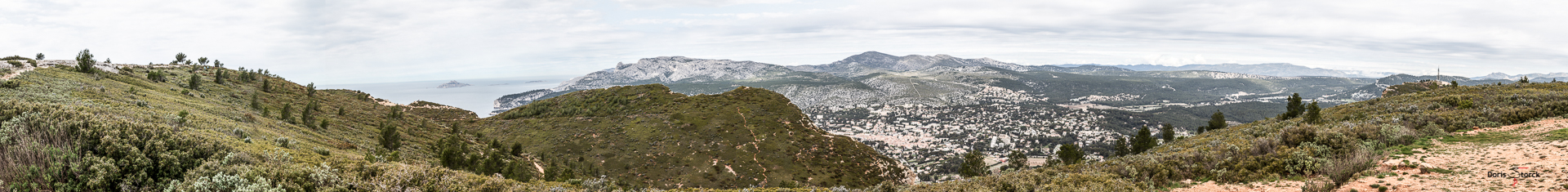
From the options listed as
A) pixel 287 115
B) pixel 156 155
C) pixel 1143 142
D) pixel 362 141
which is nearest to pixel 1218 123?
pixel 1143 142

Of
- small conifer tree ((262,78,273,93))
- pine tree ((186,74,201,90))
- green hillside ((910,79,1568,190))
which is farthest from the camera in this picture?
small conifer tree ((262,78,273,93))

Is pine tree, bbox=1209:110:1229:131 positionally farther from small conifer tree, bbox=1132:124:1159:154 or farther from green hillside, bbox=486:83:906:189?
green hillside, bbox=486:83:906:189

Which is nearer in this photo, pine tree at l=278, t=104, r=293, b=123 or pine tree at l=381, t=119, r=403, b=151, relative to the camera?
pine tree at l=381, t=119, r=403, b=151

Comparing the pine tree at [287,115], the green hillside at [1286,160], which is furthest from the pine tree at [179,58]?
the green hillside at [1286,160]

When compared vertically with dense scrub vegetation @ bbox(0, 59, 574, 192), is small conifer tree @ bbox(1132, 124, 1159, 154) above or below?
below

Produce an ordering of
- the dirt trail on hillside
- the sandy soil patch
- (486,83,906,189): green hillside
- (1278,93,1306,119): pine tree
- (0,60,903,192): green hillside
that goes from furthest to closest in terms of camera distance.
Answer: (1278,93,1306,119): pine tree, (486,83,906,189): green hillside, the sandy soil patch, the dirt trail on hillside, (0,60,903,192): green hillside

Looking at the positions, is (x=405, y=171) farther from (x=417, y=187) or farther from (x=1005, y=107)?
(x=1005, y=107)

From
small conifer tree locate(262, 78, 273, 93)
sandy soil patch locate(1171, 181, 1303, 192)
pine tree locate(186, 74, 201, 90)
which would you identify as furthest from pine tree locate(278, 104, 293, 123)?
sandy soil patch locate(1171, 181, 1303, 192)

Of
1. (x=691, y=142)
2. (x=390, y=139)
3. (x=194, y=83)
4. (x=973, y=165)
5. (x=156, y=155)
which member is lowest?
(x=973, y=165)

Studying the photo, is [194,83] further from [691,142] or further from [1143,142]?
[1143,142]
